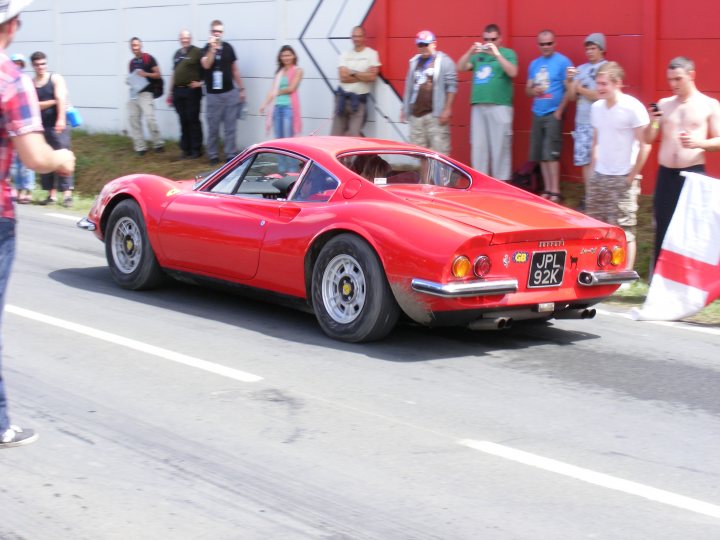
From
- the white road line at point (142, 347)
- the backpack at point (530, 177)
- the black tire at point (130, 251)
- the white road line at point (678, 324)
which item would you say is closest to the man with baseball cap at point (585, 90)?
the backpack at point (530, 177)

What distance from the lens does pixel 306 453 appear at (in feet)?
16.7

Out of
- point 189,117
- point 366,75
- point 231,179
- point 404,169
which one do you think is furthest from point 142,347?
point 189,117

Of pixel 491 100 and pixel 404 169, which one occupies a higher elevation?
pixel 491 100

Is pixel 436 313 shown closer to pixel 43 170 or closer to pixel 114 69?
pixel 43 170

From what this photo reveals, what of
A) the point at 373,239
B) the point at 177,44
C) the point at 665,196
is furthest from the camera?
the point at 177,44

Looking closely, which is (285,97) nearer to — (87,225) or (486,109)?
(486,109)

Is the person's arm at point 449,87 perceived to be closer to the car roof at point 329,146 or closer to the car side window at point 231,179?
the car roof at point 329,146

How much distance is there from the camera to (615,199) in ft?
31.7

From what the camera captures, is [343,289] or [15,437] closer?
[15,437]

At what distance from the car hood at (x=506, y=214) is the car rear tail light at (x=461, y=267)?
221mm

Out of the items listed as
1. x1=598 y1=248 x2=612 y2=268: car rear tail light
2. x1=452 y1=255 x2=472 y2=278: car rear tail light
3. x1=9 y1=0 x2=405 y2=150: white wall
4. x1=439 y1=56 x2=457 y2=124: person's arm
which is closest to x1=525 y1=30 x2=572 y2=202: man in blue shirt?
x1=439 y1=56 x2=457 y2=124: person's arm

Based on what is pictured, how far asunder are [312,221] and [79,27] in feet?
49.3

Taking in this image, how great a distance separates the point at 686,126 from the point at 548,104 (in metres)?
3.60

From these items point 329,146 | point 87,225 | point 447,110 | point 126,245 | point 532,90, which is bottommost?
point 126,245
